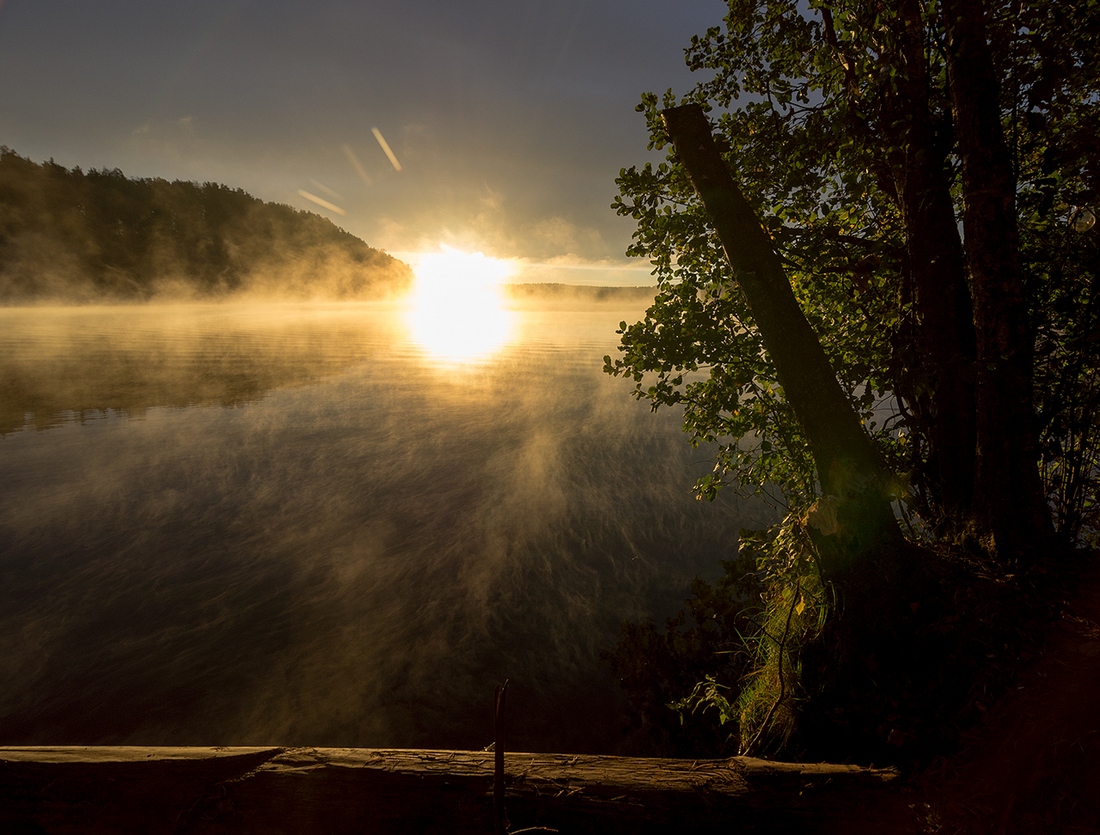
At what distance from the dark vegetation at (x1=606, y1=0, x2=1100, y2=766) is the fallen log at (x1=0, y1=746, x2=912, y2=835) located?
838 mm

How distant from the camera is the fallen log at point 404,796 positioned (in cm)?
275

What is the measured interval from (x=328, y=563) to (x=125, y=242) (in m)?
126

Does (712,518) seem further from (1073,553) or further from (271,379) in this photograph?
(271,379)

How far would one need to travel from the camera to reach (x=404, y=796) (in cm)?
282

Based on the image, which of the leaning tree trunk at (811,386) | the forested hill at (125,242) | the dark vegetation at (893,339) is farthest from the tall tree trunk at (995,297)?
the forested hill at (125,242)

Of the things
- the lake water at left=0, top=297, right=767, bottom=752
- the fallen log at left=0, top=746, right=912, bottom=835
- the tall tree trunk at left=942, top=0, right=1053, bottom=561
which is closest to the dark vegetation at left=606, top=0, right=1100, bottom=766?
the tall tree trunk at left=942, top=0, right=1053, bottom=561

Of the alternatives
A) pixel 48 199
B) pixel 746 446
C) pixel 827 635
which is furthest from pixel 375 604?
pixel 48 199

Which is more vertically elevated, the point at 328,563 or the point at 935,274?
the point at 935,274

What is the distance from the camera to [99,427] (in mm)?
17547

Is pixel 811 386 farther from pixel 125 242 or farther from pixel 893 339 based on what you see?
pixel 125 242

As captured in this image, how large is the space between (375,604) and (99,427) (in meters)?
16.5

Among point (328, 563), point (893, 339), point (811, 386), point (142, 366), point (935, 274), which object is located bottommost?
point (328, 563)

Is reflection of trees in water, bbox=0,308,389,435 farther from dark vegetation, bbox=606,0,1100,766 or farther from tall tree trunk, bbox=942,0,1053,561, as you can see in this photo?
tall tree trunk, bbox=942,0,1053,561

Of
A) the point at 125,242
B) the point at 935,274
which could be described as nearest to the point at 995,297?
the point at 935,274
